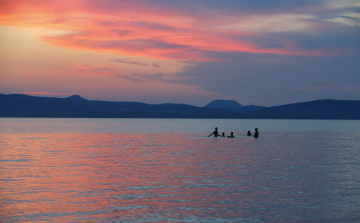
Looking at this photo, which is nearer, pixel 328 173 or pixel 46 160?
pixel 328 173

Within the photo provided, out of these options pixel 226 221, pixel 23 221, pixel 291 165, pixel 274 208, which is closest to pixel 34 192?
pixel 23 221

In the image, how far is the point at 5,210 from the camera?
717 inches

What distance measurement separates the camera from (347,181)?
26.9 metres

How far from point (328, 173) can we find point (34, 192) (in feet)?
73.2

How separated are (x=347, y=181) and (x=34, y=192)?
20953 mm

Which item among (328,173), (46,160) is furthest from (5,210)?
(328,173)

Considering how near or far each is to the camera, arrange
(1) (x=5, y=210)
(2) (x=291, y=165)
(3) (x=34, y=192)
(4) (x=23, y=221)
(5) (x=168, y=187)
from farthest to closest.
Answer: (2) (x=291, y=165) < (5) (x=168, y=187) < (3) (x=34, y=192) < (1) (x=5, y=210) < (4) (x=23, y=221)

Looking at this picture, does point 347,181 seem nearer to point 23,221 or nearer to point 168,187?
point 168,187

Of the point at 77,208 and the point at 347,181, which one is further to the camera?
the point at 347,181

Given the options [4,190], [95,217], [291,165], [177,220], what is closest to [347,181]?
[291,165]

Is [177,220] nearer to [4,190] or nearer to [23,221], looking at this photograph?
[23,221]

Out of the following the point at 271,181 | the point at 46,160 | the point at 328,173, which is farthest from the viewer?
the point at 46,160

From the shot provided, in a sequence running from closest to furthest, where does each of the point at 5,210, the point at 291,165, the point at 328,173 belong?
the point at 5,210
the point at 328,173
the point at 291,165

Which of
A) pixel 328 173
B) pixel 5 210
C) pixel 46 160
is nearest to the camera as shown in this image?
pixel 5 210
